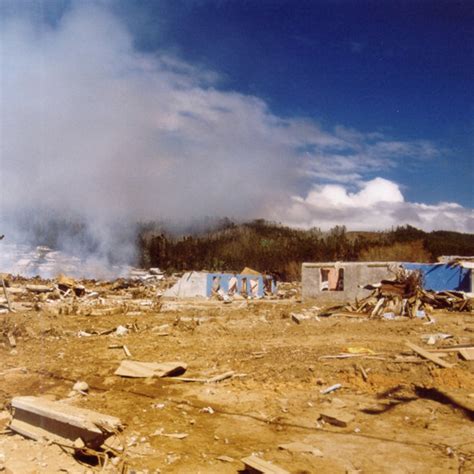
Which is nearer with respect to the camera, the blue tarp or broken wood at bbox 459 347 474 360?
broken wood at bbox 459 347 474 360

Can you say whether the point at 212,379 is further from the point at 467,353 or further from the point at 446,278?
the point at 446,278

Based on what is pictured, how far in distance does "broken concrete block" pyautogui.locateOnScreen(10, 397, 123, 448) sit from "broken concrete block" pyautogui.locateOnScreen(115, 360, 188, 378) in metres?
3.06

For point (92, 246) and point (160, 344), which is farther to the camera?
point (92, 246)

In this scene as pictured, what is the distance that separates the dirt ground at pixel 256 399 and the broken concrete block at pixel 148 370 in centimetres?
20

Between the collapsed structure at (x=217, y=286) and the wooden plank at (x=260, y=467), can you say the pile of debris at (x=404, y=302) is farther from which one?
the wooden plank at (x=260, y=467)

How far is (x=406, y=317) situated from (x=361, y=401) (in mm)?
11048

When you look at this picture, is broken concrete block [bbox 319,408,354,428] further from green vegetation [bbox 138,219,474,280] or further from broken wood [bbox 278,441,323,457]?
green vegetation [bbox 138,219,474,280]

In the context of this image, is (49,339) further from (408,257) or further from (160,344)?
(408,257)

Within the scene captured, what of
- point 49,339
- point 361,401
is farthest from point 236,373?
point 49,339

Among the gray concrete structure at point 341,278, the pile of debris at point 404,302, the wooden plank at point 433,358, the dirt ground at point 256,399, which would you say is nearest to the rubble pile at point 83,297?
the dirt ground at point 256,399

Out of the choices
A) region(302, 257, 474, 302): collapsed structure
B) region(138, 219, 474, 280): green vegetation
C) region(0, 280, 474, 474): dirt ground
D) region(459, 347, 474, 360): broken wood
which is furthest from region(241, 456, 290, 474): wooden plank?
region(138, 219, 474, 280): green vegetation

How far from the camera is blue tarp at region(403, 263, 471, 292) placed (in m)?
24.4

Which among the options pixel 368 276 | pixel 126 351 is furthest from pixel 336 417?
pixel 368 276

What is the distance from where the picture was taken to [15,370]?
9039 mm
